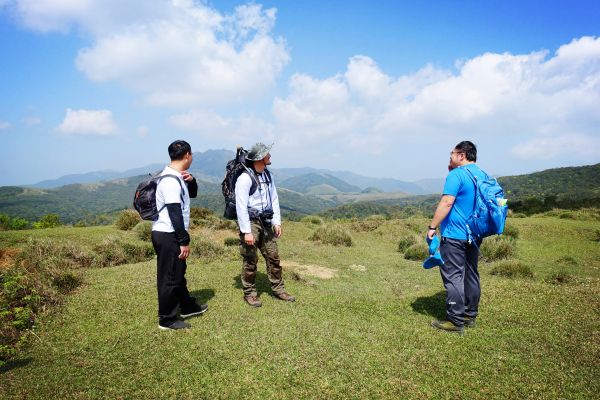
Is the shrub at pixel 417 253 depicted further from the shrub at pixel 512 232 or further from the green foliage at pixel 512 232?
the shrub at pixel 512 232

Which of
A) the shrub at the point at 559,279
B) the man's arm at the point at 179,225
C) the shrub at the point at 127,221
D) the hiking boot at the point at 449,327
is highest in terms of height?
the man's arm at the point at 179,225

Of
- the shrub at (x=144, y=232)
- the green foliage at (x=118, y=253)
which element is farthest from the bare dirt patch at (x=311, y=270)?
the shrub at (x=144, y=232)

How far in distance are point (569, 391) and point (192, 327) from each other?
4.89m

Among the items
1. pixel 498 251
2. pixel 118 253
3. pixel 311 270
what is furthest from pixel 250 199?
pixel 498 251

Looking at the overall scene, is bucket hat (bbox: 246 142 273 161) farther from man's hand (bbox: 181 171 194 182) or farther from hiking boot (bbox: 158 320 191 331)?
hiking boot (bbox: 158 320 191 331)

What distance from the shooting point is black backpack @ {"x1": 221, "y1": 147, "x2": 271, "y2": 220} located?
6.20m

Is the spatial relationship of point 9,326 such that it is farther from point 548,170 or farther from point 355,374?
point 548,170

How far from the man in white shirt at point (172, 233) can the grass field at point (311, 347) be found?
0.47 metres

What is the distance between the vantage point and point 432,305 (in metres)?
6.42

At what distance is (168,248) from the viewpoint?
522 cm

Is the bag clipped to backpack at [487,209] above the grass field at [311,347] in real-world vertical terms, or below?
above

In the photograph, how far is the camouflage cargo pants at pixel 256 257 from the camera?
638 cm

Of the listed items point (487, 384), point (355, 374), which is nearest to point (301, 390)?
point (355, 374)

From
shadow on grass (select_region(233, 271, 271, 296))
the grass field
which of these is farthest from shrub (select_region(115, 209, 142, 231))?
shadow on grass (select_region(233, 271, 271, 296))
